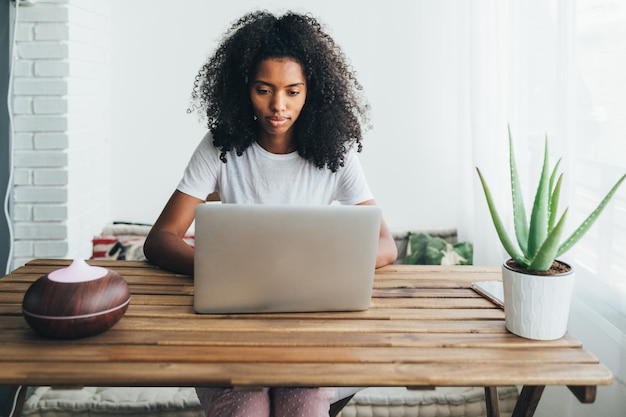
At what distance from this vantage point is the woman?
1985 millimetres

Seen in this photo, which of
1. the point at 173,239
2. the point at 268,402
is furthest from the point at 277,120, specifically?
the point at 268,402

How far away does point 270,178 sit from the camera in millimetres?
2088

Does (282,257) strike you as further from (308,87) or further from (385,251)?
(308,87)

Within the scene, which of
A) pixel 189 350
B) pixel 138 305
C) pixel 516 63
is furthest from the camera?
pixel 516 63

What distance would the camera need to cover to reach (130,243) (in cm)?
300

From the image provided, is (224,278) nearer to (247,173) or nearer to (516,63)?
(247,173)

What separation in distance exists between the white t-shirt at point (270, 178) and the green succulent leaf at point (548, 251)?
839 mm

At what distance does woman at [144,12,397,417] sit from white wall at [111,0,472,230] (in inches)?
39.0

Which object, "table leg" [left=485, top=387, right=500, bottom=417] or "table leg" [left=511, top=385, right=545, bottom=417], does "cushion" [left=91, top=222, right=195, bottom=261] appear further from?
"table leg" [left=511, top=385, right=545, bottom=417]

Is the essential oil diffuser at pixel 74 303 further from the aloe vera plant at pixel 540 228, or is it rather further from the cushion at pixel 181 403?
the cushion at pixel 181 403

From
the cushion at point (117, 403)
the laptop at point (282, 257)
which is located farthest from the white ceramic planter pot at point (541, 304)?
the cushion at point (117, 403)

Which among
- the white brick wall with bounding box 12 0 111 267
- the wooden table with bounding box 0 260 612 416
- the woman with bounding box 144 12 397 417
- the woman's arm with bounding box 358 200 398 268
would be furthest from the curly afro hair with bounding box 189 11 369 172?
the white brick wall with bounding box 12 0 111 267

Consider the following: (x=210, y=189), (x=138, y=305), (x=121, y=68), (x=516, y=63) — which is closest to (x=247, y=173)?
(x=210, y=189)

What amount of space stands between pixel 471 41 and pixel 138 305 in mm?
1921
